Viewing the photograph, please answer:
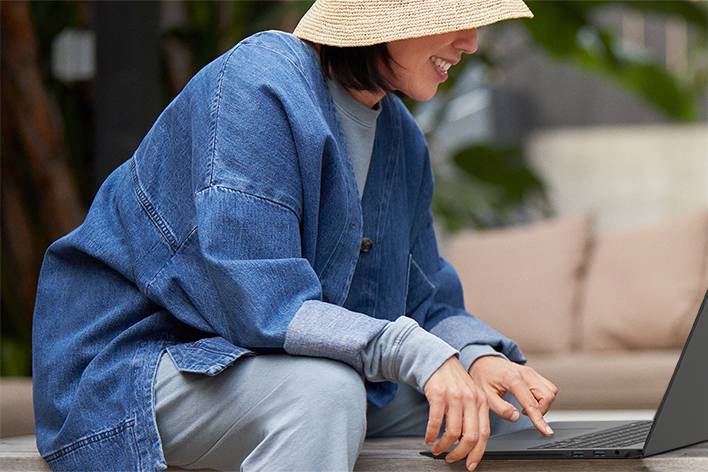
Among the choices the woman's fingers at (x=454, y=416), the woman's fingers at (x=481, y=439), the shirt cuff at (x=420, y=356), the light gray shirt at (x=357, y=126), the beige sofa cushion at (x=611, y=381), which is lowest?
the beige sofa cushion at (x=611, y=381)

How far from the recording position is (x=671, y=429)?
105 cm

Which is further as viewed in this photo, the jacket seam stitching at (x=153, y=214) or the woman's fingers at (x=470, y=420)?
the jacket seam stitching at (x=153, y=214)

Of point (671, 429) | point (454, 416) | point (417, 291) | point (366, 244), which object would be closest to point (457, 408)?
point (454, 416)

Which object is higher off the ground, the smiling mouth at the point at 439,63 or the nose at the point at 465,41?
the nose at the point at 465,41

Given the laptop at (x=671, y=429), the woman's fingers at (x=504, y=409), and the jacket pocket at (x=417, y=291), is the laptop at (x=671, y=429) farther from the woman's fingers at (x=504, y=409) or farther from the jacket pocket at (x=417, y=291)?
the jacket pocket at (x=417, y=291)

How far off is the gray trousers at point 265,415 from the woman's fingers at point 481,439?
99mm

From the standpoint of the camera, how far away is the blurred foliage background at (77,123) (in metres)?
3.50

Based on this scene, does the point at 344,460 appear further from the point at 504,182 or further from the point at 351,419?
the point at 504,182

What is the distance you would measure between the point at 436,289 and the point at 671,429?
44cm

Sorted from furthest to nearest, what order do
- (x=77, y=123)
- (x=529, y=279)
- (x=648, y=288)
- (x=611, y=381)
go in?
(x=77, y=123) → (x=529, y=279) → (x=648, y=288) → (x=611, y=381)

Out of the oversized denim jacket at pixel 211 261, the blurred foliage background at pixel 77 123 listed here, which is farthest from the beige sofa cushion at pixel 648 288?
the oversized denim jacket at pixel 211 261

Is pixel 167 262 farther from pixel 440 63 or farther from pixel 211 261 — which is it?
pixel 440 63

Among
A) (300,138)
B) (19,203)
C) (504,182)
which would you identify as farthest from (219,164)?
(504,182)

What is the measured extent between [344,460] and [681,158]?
575 cm
